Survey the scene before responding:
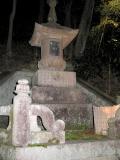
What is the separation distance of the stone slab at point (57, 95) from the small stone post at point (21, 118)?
2.59 metres

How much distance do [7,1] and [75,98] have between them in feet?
56.1

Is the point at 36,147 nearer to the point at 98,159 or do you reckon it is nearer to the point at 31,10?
the point at 98,159

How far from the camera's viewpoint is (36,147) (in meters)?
6.55

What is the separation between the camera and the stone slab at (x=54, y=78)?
10.1 m

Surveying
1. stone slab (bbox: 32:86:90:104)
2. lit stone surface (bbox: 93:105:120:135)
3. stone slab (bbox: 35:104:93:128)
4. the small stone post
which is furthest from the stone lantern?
the small stone post

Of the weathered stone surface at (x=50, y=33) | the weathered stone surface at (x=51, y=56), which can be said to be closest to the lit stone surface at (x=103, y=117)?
the weathered stone surface at (x=51, y=56)

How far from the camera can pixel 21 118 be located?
257 inches

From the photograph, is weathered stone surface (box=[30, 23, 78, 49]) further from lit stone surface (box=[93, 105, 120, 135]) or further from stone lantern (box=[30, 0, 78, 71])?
lit stone surface (box=[93, 105, 120, 135])

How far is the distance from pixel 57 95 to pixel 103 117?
179 centimetres

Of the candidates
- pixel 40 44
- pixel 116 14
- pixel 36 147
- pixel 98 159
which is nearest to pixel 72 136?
pixel 98 159

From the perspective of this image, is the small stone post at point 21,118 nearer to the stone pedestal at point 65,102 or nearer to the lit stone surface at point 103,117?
the stone pedestal at point 65,102

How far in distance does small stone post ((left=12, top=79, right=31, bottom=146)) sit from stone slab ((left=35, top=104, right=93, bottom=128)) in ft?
8.32

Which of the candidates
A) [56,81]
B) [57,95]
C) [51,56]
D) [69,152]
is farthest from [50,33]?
[69,152]

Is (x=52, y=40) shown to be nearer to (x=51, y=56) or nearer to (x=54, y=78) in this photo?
(x=51, y=56)
